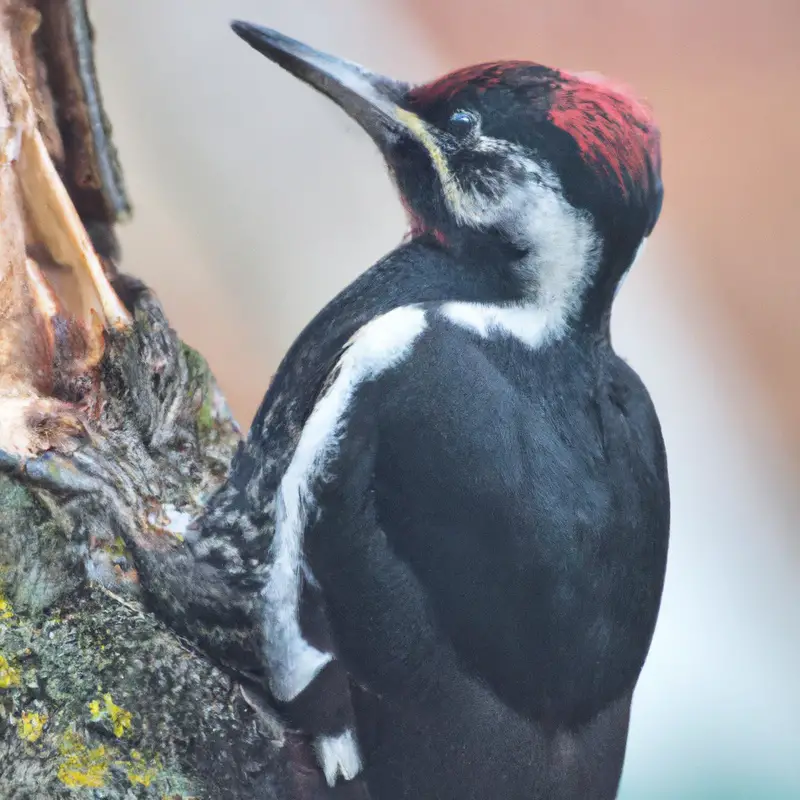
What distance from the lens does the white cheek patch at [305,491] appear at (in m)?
0.63

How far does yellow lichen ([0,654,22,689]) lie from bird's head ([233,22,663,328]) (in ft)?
1.51

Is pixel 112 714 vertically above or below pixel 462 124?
below

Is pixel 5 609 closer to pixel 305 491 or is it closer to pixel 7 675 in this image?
pixel 7 675

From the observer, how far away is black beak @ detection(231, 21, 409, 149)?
71 centimetres

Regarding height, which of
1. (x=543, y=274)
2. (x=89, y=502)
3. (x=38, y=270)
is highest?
(x=543, y=274)

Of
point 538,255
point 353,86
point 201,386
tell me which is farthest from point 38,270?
point 538,255

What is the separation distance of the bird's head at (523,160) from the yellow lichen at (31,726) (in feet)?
1.55

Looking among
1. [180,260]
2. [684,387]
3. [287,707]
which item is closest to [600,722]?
[287,707]

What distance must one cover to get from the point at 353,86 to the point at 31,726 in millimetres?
547

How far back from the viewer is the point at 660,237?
1.01 meters

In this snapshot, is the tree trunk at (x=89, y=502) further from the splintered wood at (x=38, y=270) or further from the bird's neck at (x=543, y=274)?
the bird's neck at (x=543, y=274)

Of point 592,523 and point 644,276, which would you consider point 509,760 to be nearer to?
point 592,523

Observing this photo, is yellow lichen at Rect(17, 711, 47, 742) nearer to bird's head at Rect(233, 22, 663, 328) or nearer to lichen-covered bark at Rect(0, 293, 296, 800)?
lichen-covered bark at Rect(0, 293, 296, 800)

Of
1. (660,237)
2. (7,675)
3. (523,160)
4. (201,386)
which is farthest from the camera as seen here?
(660,237)
